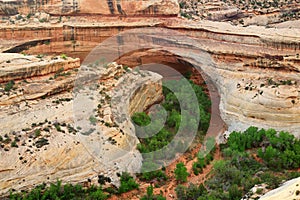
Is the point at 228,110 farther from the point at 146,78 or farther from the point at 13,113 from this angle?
the point at 13,113

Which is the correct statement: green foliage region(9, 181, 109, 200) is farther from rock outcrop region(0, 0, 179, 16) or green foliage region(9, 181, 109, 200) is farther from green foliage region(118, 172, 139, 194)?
rock outcrop region(0, 0, 179, 16)

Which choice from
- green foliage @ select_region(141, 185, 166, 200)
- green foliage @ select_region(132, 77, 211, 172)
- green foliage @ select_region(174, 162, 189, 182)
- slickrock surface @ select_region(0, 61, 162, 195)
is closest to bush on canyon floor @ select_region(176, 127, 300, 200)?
green foliage @ select_region(141, 185, 166, 200)

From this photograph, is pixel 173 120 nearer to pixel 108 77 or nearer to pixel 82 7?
pixel 108 77

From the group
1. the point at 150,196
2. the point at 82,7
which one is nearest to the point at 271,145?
the point at 150,196

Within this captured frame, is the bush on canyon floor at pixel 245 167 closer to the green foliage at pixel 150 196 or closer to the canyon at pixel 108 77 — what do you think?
the green foliage at pixel 150 196

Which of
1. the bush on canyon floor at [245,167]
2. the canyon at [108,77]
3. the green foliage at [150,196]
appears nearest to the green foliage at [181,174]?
the bush on canyon floor at [245,167]

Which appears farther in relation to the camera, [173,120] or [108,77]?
[173,120]

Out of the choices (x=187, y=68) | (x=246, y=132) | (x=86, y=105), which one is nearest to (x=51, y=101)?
(x=86, y=105)
